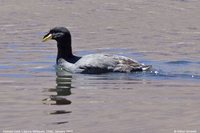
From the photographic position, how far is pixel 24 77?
1944 centimetres

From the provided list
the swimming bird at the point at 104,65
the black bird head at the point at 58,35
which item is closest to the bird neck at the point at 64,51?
the black bird head at the point at 58,35

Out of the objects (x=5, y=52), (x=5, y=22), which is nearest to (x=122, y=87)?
(x=5, y=52)

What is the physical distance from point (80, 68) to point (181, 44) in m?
4.98

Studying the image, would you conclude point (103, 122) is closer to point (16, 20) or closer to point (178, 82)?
point (178, 82)

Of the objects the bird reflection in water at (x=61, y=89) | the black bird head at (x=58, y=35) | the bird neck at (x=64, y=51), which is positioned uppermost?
the black bird head at (x=58, y=35)

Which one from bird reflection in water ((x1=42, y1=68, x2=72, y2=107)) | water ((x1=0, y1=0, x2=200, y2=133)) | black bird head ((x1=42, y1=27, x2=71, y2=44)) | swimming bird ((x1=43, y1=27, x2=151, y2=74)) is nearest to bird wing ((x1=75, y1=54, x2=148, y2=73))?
swimming bird ((x1=43, y1=27, x2=151, y2=74))

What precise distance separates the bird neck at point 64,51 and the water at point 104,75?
0.35 meters

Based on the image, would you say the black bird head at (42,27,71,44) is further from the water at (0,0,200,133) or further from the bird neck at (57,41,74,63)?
the water at (0,0,200,133)

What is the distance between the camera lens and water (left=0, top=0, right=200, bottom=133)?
14.6 metres

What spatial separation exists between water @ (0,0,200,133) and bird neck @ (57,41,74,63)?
35 centimetres

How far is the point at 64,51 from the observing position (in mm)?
21688

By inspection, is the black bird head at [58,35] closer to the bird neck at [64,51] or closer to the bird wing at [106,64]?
the bird neck at [64,51]

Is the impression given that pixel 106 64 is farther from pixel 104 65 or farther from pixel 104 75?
pixel 104 75

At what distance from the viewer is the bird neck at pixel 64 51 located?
21.5 metres
